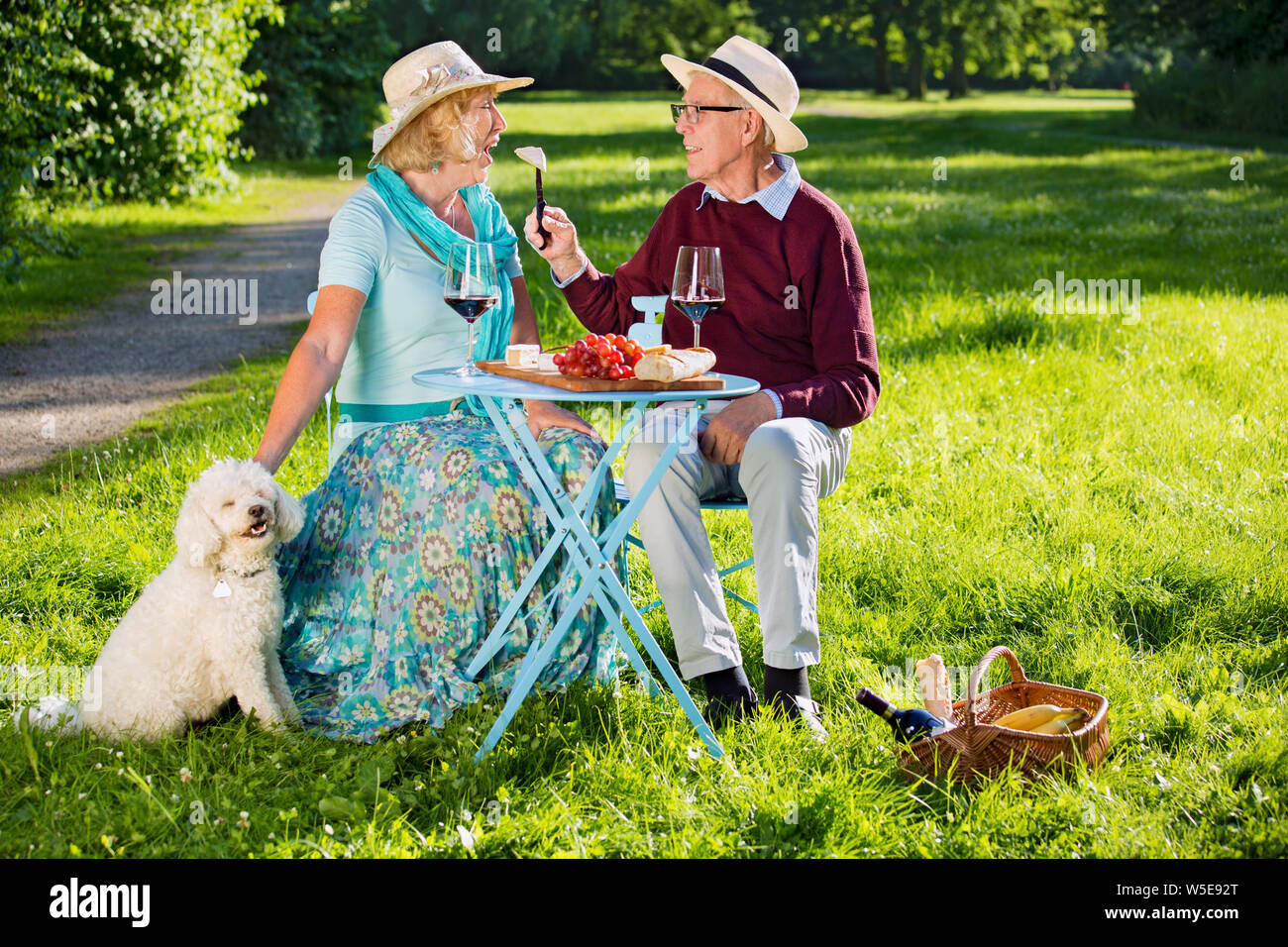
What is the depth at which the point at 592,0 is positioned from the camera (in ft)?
211

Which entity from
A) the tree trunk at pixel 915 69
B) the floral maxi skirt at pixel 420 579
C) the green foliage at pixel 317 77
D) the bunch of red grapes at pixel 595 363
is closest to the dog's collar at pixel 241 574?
the floral maxi skirt at pixel 420 579

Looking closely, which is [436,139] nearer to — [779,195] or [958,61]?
[779,195]

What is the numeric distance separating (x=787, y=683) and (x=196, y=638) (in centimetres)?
170

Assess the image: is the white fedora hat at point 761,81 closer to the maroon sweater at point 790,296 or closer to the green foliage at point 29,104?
the maroon sweater at point 790,296

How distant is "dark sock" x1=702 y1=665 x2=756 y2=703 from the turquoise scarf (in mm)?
1145

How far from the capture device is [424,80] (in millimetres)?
3869

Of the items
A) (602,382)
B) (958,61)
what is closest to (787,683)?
(602,382)

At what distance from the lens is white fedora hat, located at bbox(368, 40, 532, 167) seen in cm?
383

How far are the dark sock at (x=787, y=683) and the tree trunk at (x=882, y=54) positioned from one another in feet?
198

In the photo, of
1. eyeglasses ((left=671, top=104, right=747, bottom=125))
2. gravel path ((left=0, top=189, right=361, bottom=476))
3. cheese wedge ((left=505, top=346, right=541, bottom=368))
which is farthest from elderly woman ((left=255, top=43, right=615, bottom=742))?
gravel path ((left=0, top=189, right=361, bottom=476))

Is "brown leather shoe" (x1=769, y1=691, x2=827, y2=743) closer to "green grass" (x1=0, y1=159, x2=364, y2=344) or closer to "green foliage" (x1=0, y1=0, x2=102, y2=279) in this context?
"green grass" (x1=0, y1=159, x2=364, y2=344)
